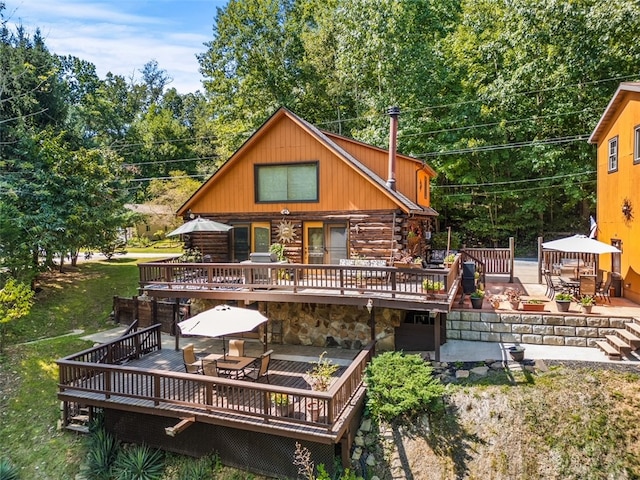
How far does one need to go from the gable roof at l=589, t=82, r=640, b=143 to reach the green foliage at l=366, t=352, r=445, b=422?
407 inches

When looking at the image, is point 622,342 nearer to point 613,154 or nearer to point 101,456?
point 613,154

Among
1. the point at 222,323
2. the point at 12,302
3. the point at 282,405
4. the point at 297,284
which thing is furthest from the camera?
the point at 12,302

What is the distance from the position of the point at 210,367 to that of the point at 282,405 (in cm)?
212

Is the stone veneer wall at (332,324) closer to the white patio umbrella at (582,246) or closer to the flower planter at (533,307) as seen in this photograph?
the flower planter at (533,307)

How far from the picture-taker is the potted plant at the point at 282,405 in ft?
25.5

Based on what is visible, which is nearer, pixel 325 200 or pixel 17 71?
pixel 325 200

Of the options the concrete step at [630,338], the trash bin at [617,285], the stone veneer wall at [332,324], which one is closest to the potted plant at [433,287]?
the stone veneer wall at [332,324]

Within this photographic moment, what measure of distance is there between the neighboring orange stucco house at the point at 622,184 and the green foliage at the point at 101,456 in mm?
14473

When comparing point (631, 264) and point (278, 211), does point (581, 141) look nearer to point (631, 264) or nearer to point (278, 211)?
point (631, 264)

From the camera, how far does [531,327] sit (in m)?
10.4

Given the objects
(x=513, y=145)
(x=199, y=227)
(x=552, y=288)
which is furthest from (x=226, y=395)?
(x=513, y=145)

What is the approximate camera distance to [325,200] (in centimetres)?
1370

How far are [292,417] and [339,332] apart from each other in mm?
4209

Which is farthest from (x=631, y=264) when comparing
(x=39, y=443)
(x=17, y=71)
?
(x=17, y=71)
